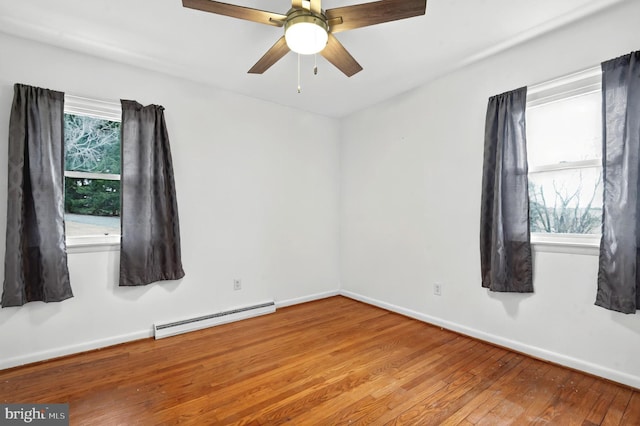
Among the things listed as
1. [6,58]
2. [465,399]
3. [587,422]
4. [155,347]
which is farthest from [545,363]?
[6,58]

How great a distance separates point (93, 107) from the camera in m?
2.76

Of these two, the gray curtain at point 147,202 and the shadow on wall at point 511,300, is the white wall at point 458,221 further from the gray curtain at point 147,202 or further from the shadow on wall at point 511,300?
the gray curtain at point 147,202

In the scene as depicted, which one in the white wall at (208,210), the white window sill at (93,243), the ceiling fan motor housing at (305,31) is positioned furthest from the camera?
the white window sill at (93,243)

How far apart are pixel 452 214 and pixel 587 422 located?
181 centimetres

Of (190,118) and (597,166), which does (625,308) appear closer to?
(597,166)

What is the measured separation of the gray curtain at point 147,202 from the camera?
9.20 ft

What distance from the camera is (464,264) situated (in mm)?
2992

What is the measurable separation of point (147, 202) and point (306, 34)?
2.12m

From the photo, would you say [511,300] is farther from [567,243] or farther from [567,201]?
[567,201]

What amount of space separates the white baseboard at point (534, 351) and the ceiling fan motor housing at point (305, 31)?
281 centimetres

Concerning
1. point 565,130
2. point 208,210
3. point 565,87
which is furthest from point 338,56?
point 208,210

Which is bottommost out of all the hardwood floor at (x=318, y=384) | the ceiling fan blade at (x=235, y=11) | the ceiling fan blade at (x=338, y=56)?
the hardwood floor at (x=318, y=384)

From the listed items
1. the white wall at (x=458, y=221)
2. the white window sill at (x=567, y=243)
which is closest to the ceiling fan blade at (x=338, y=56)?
the white wall at (x=458, y=221)

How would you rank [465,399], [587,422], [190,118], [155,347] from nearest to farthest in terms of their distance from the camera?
[587,422]
[465,399]
[155,347]
[190,118]
